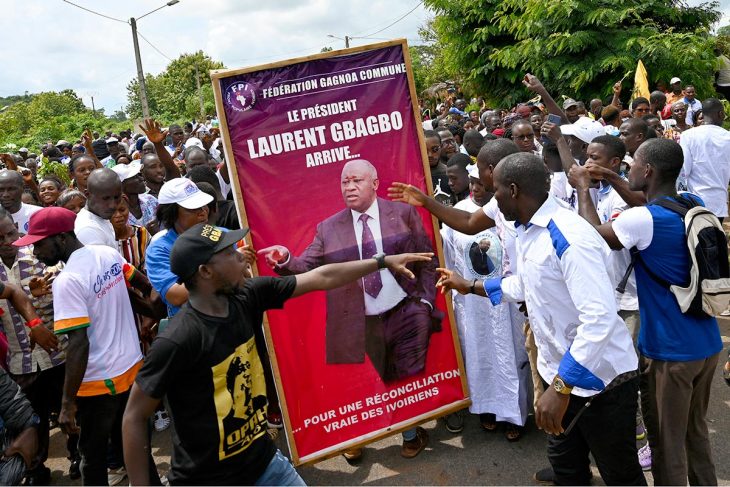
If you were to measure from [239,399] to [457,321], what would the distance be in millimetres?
2312

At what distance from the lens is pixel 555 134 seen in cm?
436

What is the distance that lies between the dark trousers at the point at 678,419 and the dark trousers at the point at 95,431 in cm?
273

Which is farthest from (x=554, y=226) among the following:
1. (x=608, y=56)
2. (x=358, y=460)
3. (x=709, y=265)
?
(x=608, y=56)

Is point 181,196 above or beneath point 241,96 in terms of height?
beneath

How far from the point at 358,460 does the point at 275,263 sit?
5.18 ft

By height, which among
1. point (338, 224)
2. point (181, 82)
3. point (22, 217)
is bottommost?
point (338, 224)

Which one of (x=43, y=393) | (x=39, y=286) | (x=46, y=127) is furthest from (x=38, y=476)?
(x=46, y=127)

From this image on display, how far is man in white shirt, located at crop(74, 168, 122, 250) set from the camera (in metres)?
4.03

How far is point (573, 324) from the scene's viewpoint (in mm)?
2662

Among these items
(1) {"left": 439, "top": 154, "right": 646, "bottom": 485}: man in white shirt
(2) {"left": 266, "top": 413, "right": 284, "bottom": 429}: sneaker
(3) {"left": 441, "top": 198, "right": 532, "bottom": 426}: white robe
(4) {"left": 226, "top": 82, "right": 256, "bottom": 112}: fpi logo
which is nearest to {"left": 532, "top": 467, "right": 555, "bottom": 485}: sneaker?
(3) {"left": 441, "top": 198, "right": 532, "bottom": 426}: white robe

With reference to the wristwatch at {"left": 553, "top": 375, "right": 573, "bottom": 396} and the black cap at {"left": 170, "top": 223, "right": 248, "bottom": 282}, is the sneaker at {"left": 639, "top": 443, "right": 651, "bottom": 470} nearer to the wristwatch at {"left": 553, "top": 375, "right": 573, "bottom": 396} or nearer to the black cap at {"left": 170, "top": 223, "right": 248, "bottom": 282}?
the wristwatch at {"left": 553, "top": 375, "right": 573, "bottom": 396}

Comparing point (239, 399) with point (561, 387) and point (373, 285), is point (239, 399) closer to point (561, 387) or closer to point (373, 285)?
point (561, 387)

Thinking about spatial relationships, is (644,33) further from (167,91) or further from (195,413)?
(167,91)

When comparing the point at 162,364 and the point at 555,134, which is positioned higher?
the point at 555,134
